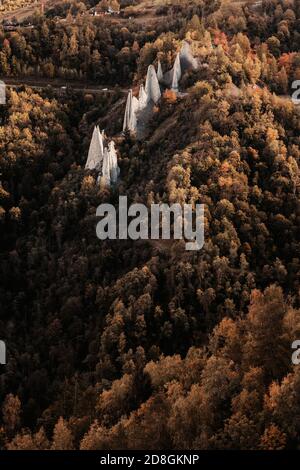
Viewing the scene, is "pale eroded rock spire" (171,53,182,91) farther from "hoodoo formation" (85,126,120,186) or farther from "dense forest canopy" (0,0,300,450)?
"hoodoo formation" (85,126,120,186)

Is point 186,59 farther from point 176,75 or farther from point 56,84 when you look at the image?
point 56,84

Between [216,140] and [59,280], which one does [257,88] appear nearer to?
[216,140]

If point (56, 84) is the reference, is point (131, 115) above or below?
below

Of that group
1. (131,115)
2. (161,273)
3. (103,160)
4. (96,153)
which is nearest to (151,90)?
(131,115)

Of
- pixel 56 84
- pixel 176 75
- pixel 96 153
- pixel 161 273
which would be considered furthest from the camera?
pixel 56 84

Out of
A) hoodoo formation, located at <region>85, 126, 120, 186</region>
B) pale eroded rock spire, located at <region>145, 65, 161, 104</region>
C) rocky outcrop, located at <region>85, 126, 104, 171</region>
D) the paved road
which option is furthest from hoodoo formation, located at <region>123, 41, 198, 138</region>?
the paved road

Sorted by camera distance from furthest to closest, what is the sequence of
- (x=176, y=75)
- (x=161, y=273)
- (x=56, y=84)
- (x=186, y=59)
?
(x=56, y=84) < (x=186, y=59) < (x=176, y=75) < (x=161, y=273)

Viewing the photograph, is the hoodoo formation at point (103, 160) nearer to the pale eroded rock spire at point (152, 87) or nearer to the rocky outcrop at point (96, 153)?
the rocky outcrop at point (96, 153)
